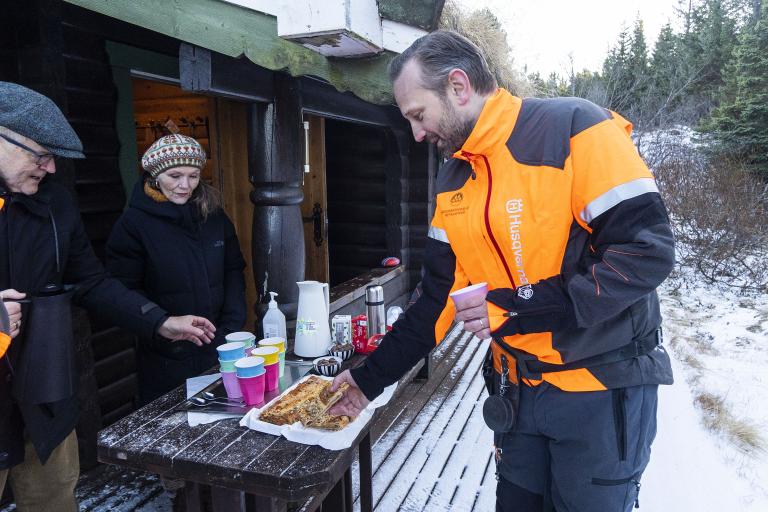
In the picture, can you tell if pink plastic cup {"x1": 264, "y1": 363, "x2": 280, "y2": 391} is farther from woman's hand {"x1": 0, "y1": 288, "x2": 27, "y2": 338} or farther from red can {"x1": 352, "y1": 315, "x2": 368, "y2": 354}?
woman's hand {"x1": 0, "y1": 288, "x2": 27, "y2": 338}

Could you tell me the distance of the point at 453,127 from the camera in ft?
5.13

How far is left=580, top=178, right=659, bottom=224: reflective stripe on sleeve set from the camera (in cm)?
130

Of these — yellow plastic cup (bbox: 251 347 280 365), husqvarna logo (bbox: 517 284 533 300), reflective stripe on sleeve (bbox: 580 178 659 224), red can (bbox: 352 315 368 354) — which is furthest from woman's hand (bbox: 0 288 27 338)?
reflective stripe on sleeve (bbox: 580 178 659 224)

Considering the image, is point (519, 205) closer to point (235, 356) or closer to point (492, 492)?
point (235, 356)

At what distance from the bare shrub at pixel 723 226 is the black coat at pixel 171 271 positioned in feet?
27.8

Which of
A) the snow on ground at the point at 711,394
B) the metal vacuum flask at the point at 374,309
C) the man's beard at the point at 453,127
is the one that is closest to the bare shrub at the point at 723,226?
the snow on ground at the point at 711,394

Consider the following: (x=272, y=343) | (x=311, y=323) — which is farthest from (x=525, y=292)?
(x=311, y=323)

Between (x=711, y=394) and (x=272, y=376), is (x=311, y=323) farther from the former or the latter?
(x=711, y=394)

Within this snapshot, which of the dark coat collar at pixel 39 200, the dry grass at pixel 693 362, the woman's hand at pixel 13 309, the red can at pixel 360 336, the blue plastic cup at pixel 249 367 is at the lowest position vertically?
the dry grass at pixel 693 362

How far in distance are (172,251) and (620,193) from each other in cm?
195

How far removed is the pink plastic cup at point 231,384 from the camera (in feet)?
6.39

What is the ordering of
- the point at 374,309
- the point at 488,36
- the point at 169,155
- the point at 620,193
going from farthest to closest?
the point at 488,36, the point at 374,309, the point at 169,155, the point at 620,193

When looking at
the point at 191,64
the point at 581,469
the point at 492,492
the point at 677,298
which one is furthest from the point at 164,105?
the point at 677,298

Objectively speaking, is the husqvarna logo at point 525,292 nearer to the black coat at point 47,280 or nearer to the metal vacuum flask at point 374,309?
the black coat at point 47,280
